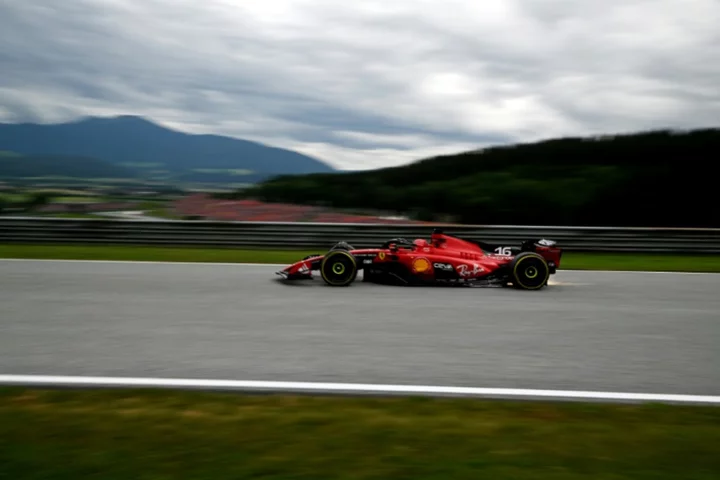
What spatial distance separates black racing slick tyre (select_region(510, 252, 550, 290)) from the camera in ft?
30.7

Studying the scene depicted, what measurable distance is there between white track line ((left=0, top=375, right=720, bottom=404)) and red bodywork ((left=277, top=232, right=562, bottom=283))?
4738mm

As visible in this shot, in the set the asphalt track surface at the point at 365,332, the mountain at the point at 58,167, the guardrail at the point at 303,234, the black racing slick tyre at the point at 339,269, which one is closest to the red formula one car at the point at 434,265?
the black racing slick tyre at the point at 339,269

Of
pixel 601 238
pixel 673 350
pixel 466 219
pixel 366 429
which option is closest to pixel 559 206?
pixel 466 219

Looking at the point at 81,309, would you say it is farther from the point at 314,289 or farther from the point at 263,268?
the point at 263,268

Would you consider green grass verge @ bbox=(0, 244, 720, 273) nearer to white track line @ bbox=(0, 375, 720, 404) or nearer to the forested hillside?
the forested hillside

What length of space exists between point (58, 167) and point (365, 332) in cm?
1660

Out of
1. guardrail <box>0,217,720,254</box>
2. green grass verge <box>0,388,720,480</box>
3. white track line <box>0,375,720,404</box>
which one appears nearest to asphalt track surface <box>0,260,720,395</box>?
white track line <box>0,375,720,404</box>

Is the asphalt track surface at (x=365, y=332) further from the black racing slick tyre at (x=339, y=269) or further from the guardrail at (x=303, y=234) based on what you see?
the guardrail at (x=303, y=234)

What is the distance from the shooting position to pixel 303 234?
14.5 m

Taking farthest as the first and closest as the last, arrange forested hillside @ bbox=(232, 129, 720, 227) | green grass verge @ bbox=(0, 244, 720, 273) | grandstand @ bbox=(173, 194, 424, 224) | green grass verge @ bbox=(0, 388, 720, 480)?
1. forested hillside @ bbox=(232, 129, 720, 227)
2. grandstand @ bbox=(173, 194, 424, 224)
3. green grass verge @ bbox=(0, 244, 720, 273)
4. green grass verge @ bbox=(0, 388, 720, 480)

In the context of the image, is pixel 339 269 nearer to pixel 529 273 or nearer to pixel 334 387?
pixel 529 273

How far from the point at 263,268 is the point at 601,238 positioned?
697cm

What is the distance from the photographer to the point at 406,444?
3.63m

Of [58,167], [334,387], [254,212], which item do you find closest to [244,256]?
[254,212]
